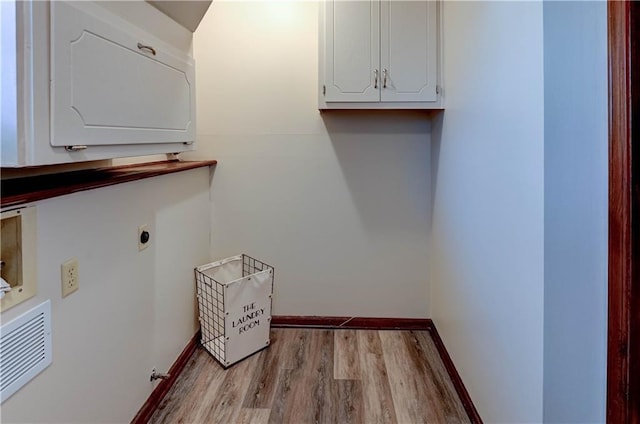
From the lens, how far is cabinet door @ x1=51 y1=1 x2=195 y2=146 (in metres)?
1.05

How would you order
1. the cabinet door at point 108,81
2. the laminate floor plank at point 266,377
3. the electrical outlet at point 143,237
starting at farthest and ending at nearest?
the laminate floor plank at point 266,377 < the electrical outlet at point 143,237 < the cabinet door at point 108,81

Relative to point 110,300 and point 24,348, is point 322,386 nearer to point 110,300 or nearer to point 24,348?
point 110,300

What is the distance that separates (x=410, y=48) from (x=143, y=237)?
5.42 feet

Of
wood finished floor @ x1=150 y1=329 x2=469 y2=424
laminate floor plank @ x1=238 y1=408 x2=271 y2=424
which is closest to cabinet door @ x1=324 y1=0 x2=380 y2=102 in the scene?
wood finished floor @ x1=150 y1=329 x2=469 y2=424

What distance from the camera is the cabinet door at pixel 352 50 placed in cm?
224

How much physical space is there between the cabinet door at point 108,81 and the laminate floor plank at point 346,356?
1.42 meters

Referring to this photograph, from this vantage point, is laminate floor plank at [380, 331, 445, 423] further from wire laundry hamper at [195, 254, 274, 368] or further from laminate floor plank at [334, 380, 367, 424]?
wire laundry hamper at [195, 254, 274, 368]

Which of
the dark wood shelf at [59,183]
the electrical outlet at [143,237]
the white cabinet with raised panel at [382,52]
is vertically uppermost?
the white cabinet with raised panel at [382,52]

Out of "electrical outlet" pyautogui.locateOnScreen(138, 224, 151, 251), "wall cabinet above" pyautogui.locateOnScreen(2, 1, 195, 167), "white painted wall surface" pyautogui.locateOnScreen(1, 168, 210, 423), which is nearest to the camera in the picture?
"wall cabinet above" pyautogui.locateOnScreen(2, 1, 195, 167)

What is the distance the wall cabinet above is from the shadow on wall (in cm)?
119

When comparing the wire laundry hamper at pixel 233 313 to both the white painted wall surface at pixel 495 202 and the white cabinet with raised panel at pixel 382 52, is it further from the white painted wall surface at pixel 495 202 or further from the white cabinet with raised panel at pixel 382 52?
the white cabinet with raised panel at pixel 382 52

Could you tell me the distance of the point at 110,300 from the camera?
149 centimetres

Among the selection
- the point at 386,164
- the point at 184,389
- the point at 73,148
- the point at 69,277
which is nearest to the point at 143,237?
the point at 69,277

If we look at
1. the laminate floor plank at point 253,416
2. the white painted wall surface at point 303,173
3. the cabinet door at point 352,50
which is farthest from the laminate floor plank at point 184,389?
the cabinet door at point 352,50
